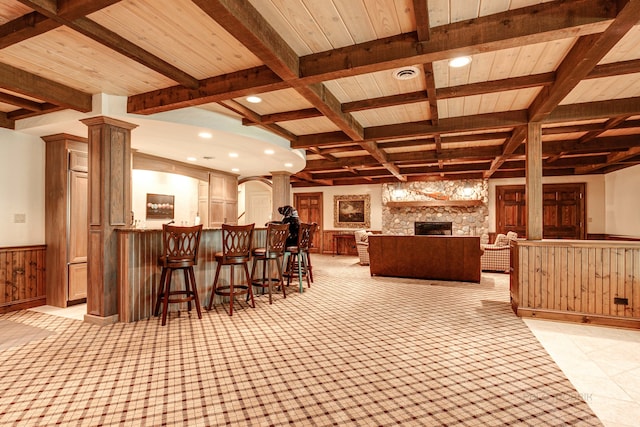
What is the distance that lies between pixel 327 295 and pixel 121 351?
291cm

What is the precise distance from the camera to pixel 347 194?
11.3 m

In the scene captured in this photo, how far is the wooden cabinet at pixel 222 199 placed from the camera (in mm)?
7438

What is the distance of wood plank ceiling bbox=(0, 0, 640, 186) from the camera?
2078 mm

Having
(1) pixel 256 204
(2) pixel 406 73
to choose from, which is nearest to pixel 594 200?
(2) pixel 406 73

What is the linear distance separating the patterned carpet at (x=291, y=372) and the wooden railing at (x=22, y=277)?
32 centimetres

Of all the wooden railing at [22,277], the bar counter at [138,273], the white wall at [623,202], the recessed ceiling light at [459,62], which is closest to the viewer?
the recessed ceiling light at [459,62]

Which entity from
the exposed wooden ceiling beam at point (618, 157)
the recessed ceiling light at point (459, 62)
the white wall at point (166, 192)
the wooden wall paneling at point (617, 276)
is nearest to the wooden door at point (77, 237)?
the white wall at point (166, 192)

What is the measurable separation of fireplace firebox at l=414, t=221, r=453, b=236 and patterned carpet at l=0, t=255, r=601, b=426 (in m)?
6.03

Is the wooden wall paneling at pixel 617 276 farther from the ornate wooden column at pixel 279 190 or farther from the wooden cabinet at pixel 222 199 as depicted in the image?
the wooden cabinet at pixel 222 199

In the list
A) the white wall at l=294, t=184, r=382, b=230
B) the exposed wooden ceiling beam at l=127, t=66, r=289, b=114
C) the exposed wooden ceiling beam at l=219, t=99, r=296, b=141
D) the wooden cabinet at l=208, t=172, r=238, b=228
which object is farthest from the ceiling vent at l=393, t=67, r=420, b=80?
the white wall at l=294, t=184, r=382, b=230

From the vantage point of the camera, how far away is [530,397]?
7.04 ft

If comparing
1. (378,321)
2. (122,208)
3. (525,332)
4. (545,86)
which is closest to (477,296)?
(525,332)

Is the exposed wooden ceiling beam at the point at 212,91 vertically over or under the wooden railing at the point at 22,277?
over

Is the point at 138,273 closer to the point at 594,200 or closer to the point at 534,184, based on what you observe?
the point at 534,184
